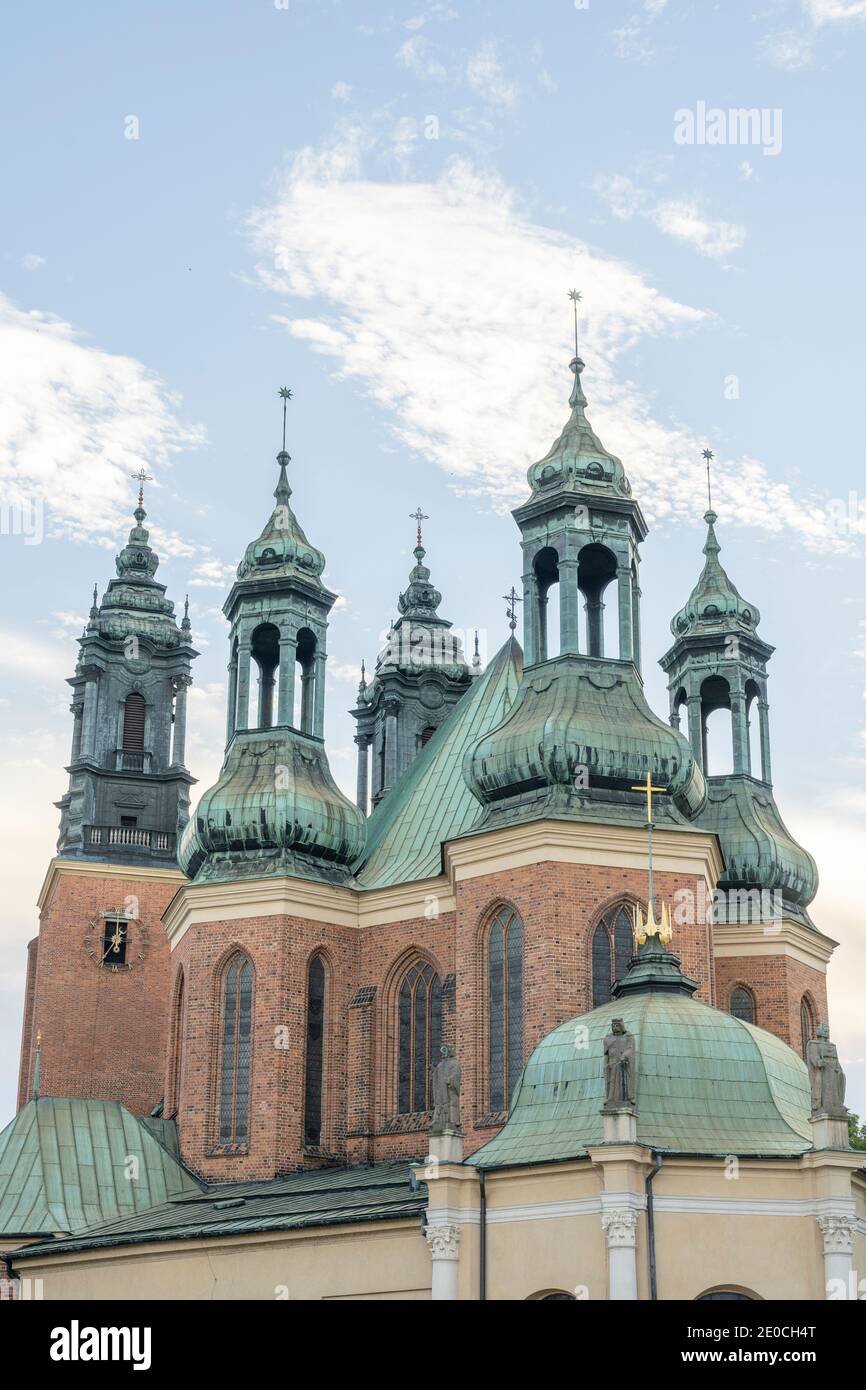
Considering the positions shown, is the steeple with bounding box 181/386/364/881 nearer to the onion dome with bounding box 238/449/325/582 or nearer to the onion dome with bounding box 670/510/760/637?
the onion dome with bounding box 238/449/325/582

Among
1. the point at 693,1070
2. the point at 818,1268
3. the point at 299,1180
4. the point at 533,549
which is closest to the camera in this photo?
the point at 818,1268

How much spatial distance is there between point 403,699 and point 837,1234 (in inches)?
1167

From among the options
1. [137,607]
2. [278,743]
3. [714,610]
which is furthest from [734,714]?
[137,607]

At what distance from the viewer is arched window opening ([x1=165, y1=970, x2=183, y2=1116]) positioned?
45844mm

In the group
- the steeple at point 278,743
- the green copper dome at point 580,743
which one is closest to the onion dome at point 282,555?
the steeple at point 278,743

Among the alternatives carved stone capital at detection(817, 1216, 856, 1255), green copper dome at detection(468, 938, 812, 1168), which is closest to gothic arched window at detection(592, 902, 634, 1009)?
green copper dome at detection(468, 938, 812, 1168)

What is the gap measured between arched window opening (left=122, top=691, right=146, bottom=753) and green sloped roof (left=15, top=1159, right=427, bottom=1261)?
729 inches

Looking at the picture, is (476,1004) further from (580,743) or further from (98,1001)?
(98,1001)

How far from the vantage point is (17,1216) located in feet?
137

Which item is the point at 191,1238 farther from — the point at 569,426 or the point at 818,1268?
the point at 569,426

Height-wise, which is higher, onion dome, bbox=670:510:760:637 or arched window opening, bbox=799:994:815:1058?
onion dome, bbox=670:510:760:637
